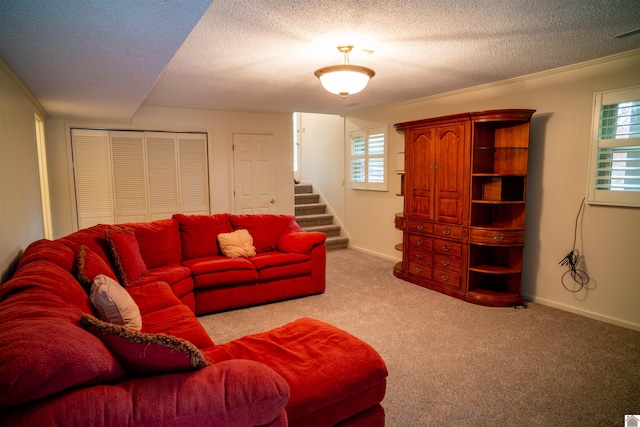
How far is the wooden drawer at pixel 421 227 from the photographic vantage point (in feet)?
14.6

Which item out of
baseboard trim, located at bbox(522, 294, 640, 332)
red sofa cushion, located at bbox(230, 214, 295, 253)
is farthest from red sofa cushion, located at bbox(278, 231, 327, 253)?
baseboard trim, located at bbox(522, 294, 640, 332)

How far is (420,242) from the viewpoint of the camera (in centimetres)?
459

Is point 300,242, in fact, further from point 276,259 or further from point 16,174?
point 16,174

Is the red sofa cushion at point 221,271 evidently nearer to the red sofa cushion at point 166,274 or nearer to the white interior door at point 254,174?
the red sofa cushion at point 166,274

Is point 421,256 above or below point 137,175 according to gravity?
below

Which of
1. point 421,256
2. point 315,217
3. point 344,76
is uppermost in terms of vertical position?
point 344,76

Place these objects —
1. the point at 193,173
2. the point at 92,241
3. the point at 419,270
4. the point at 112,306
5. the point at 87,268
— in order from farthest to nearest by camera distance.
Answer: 1. the point at 193,173
2. the point at 419,270
3. the point at 92,241
4. the point at 87,268
5. the point at 112,306

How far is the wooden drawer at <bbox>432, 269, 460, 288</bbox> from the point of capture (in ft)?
13.7

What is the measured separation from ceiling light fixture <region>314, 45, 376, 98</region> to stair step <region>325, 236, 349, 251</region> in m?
3.99

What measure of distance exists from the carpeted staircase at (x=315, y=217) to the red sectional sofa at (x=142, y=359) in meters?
3.56

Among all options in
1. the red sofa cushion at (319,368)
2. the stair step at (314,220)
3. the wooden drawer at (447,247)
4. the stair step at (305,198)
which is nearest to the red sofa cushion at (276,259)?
the wooden drawer at (447,247)

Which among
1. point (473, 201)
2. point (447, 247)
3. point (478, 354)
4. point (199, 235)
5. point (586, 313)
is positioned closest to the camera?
point (478, 354)

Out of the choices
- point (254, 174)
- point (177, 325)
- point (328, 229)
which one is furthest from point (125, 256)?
point (328, 229)

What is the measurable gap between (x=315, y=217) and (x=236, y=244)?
9.98 ft
